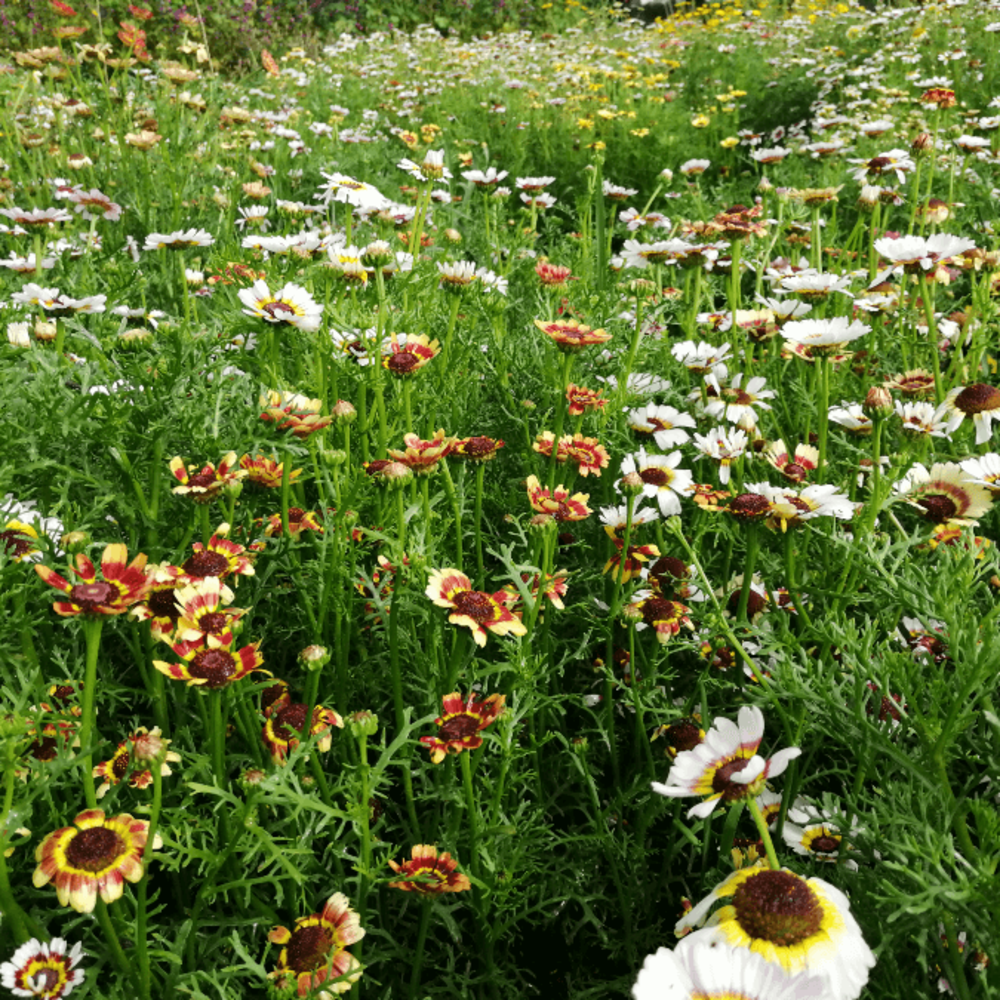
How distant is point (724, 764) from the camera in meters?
0.85

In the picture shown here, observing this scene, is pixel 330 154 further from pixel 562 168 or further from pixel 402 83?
pixel 402 83

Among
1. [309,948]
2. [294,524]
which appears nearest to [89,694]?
[309,948]

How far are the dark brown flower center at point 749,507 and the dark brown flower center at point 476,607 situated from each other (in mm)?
373

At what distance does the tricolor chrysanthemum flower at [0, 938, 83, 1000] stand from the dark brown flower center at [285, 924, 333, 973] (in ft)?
0.71

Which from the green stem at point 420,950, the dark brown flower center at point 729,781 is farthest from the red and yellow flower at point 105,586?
the dark brown flower center at point 729,781

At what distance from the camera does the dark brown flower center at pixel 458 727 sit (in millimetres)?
1026

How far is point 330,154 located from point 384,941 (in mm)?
3998

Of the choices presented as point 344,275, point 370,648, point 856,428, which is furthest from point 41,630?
point 856,428

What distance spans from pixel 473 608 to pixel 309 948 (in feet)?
1.38

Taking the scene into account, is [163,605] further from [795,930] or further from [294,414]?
[795,930]

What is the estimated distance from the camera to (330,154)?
432cm

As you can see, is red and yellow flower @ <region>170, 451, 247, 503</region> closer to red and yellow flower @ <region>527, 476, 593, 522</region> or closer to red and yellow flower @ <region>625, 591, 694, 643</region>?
red and yellow flower @ <region>527, 476, 593, 522</region>

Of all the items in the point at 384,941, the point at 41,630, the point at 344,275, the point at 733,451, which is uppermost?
the point at 344,275

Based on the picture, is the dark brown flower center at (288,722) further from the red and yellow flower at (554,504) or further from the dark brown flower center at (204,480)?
the red and yellow flower at (554,504)
